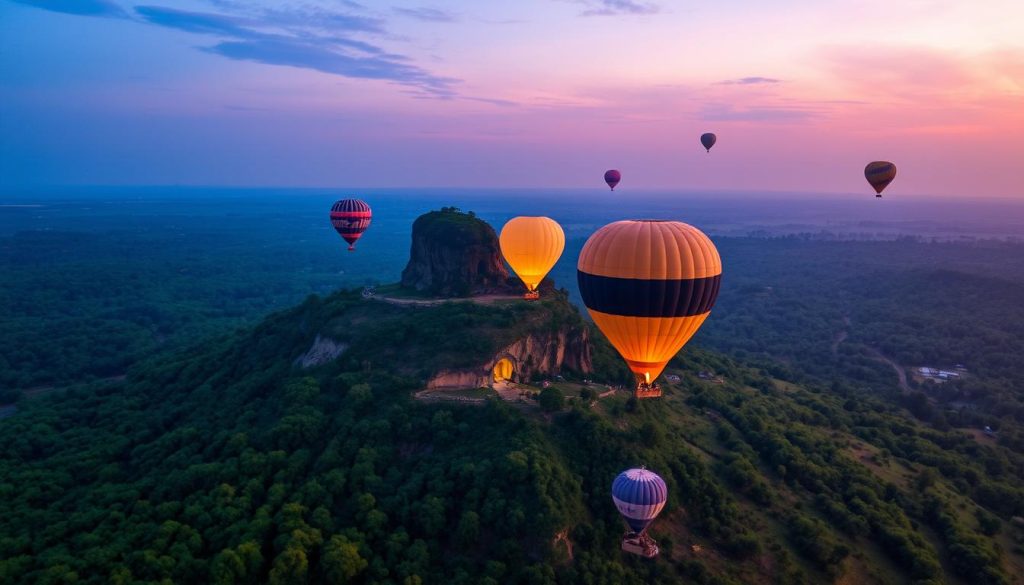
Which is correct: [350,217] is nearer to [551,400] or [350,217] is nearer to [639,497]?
[551,400]

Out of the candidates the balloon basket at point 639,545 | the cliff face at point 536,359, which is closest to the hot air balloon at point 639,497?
the balloon basket at point 639,545

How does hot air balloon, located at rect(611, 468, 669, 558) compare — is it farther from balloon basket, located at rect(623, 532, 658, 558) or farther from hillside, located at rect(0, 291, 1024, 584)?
hillside, located at rect(0, 291, 1024, 584)

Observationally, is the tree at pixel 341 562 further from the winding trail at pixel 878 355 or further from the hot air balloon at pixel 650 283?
the winding trail at pixel 878 355

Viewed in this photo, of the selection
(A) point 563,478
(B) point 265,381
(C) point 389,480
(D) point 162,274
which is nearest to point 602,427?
(A) point 563,478

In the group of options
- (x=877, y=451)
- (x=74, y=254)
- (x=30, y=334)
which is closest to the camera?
(x=877, y=451)

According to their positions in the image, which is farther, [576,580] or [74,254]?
[74,254]

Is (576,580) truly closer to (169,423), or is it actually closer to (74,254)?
(169,423)

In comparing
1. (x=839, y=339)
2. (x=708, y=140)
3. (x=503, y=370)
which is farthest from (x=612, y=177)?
(x=839, y=339)

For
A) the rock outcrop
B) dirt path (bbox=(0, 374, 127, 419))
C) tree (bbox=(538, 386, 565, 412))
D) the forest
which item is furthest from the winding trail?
dirt path (bbox=(0, 374, 127, 419))
